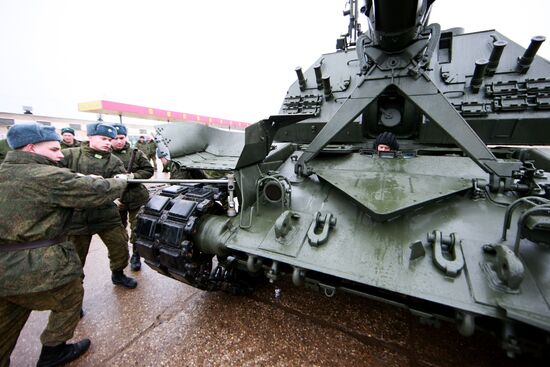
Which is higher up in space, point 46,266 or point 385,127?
point 385,127

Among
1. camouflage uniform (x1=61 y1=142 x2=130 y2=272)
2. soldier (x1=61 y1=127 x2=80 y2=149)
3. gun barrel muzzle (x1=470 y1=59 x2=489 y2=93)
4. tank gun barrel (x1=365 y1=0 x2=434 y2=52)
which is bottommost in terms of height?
camouflage uniform (x1=61 y1=142 x2=130 y2=272)

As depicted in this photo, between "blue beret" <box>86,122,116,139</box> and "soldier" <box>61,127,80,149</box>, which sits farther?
"soldier" <box>61,127,80,149</box>

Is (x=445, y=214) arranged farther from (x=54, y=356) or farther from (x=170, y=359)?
(x=54, y=356)

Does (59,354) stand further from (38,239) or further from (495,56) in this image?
(495,56)

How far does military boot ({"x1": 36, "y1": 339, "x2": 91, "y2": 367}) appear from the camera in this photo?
196 cm

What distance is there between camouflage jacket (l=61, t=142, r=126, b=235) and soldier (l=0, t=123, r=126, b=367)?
2.41 feet

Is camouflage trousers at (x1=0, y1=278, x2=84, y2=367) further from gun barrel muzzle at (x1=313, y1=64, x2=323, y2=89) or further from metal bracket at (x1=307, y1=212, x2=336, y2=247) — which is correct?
gun barrel muzzle at (x1=313, y1=64, x2=323, y2=89)

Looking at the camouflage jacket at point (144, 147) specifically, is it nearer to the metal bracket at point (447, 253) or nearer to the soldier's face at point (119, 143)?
the soldier's face at point (119, 143)

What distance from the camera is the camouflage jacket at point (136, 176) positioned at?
11.8ft

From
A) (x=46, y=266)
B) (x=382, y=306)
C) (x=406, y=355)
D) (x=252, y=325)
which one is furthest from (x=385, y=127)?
(x=46, y=266)

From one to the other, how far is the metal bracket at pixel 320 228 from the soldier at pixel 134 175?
2.67 meters

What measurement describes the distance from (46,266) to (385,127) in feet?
11.4

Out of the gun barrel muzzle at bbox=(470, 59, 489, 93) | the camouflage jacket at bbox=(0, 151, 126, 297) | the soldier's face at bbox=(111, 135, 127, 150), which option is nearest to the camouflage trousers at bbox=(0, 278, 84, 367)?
the camouflage jacket at bbox=(0, 151, 126, 297)

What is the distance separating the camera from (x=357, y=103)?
8.00ft
